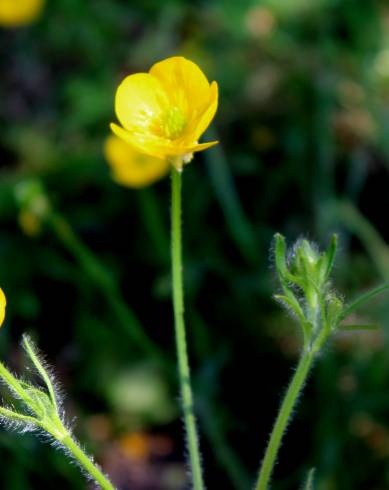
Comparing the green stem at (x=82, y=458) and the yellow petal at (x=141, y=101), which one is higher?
the yellow petal at (x=141, y=101)

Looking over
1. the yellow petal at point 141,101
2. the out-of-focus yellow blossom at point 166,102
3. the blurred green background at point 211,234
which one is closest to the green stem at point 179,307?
the out-of-focus yellow blossom at point 166,102

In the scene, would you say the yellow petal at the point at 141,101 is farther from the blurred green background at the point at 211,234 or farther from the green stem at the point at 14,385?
the blurred green background at the point at 211,234

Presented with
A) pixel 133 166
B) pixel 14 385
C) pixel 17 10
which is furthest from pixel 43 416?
pixel 17 10

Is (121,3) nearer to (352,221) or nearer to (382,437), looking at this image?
(352,221)

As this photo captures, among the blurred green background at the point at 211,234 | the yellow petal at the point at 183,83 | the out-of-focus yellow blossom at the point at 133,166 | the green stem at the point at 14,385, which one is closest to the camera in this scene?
the green stem at the point at 14,385

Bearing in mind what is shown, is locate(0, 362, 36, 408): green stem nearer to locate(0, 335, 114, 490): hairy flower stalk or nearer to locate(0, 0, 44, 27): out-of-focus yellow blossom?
locate(0, 335, 114, 490): hairy flower stalk

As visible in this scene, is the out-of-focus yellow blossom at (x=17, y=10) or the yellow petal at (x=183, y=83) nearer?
the yellow petal at (x=183, y=83)

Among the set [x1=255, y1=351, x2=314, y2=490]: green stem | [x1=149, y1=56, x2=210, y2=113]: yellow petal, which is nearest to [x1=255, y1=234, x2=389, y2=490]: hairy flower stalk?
[x1=255, y1=351, x2=314, y2=490]: green stem
